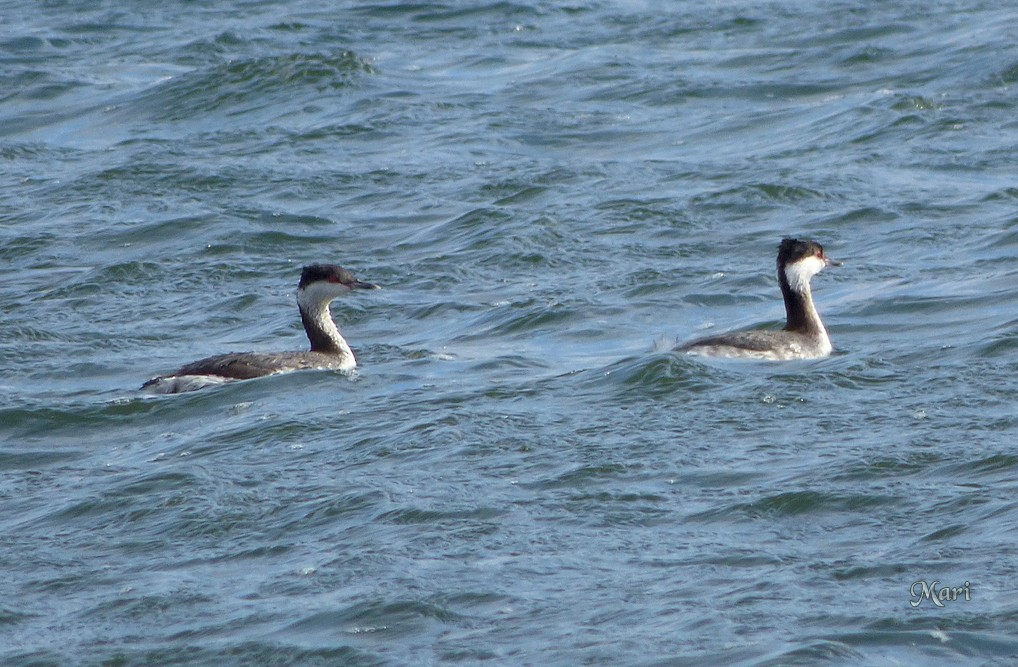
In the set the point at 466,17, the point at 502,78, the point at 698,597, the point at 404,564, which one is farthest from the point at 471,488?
the point at 466,17

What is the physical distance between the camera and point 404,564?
9.57m

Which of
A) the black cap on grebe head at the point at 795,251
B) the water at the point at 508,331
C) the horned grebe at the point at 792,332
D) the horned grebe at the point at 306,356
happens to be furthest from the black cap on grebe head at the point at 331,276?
the black cap on grebe head at the point at 795,251

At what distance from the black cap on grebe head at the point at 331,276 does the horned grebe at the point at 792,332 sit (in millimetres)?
2728

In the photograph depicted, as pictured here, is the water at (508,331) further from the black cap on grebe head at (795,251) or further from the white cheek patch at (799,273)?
the black cap on grebe head at (795,251)

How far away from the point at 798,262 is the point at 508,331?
239 cm

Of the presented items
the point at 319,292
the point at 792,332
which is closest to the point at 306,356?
the point at 319,292

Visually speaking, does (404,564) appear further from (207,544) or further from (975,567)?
(975,567)

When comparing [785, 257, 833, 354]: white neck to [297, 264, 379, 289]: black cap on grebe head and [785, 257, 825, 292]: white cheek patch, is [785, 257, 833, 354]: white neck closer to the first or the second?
[785, 257, 825, 292]: white cheek patch

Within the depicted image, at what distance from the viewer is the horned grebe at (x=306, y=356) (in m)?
13.5

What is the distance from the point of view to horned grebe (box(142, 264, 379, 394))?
44.3ft

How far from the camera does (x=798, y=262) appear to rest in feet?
47.9

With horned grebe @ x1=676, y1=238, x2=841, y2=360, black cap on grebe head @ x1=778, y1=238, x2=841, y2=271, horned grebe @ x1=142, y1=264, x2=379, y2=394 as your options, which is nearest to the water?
horned grebe @ x1=142, y1=264, x2=379, y2=394

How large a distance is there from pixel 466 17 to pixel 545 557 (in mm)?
17362

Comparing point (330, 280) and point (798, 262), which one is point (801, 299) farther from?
point (330, 280)
